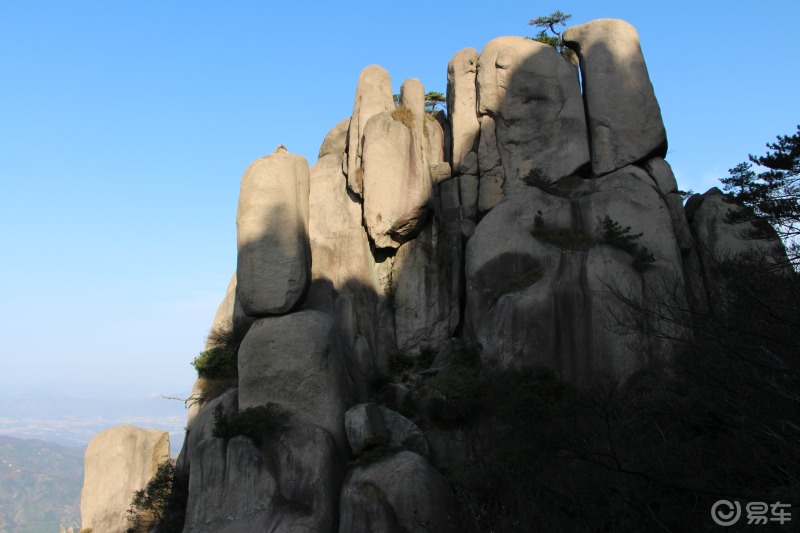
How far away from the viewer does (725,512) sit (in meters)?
12.4

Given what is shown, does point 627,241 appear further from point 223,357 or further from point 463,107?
point 223,357

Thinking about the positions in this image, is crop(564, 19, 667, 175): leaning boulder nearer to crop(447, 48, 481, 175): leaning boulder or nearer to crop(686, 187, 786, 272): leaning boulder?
crop(686, 187, 786, 272): leaning boulder

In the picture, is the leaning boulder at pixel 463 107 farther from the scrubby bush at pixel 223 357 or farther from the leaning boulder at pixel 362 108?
the scrubby bush at pixel 223 357

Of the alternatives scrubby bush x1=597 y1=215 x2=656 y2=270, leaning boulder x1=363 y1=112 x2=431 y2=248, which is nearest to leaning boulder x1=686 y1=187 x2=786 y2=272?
scrubby bush x1=597 y1=215 x2=656 y2=270

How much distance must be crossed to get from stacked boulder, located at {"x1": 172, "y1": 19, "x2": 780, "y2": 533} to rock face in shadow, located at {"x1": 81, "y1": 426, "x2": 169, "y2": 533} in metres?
3.73

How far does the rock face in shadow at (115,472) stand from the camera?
27.8 m

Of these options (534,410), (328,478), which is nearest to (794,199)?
(534,410)

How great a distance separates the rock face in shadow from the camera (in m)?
27.8

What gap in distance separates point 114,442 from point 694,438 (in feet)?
67.8

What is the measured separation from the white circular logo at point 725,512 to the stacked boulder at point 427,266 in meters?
6.75

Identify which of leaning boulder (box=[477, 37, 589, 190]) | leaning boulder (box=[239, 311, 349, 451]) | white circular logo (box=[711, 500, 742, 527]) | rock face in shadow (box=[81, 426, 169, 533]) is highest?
leaning boulder (box=[477, 37, 589, 190])

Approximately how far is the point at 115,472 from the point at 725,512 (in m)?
22.1

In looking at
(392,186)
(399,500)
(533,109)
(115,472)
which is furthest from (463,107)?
(115,472)

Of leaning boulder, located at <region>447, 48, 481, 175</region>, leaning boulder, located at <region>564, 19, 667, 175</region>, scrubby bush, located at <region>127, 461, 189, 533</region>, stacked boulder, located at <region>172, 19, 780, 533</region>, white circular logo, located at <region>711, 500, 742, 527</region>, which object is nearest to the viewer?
white circular logo, located at <region>711, 500, 742, 527</region>
